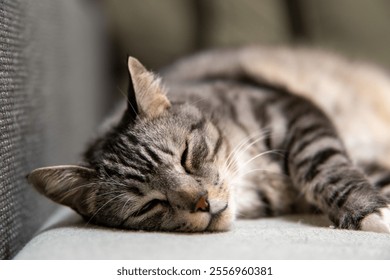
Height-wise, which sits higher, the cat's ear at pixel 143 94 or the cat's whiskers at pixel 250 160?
the cat's ear at pixel 143 94

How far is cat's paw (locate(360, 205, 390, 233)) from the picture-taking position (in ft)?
4.10

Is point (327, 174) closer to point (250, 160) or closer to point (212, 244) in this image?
point (250, 160)

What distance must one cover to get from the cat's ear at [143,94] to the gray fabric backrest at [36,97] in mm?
320

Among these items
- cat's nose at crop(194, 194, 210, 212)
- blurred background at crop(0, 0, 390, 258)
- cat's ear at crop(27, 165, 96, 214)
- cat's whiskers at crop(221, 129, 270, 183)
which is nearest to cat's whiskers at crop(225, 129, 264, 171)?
cat's whiskers at crop(221, 129, 270, 183)

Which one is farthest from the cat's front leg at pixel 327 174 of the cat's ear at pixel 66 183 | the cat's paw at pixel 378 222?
the cat's ear at pixel 66 183

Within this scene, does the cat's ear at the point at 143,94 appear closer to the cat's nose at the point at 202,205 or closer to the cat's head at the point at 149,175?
the cat's head at the point at 149,175

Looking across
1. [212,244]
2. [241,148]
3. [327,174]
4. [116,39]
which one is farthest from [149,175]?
[116,39]

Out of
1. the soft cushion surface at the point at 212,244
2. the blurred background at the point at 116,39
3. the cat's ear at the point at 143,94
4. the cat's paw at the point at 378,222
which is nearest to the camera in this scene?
the soft cushion surface at the point at 212,244

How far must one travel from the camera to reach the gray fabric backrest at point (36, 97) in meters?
1.30

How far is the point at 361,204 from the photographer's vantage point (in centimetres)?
132

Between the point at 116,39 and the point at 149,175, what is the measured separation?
1.68m

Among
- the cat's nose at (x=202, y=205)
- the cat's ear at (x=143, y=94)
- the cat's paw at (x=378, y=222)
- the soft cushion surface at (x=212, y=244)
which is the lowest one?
the cat's paw at (x=378, y=222)

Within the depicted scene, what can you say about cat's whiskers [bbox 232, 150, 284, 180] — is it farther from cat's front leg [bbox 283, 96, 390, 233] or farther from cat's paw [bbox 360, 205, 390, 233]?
cat's paw [bbox 360, 205, 390, 233]
